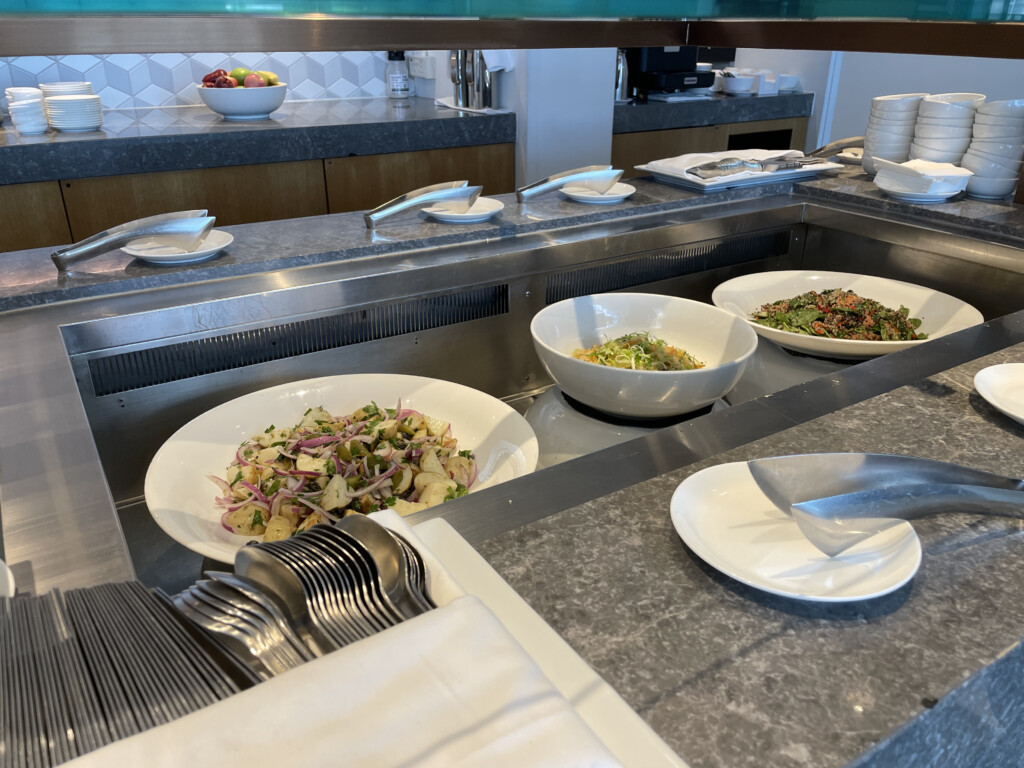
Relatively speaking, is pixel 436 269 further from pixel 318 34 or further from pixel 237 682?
pixel 237 682

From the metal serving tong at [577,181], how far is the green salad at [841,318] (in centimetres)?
35

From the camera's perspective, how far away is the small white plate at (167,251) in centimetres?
98

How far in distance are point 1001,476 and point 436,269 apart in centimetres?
68

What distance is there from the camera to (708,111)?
10.9ft

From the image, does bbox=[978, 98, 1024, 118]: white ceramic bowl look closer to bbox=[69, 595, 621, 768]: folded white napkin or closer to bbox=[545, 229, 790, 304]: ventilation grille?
bbox=[545, 229, 790, 304]: ventilation grille

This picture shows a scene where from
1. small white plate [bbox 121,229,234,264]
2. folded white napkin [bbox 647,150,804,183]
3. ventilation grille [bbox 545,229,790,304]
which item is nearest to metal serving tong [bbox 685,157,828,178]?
folded white napkin [bbox 647,150,804,183]

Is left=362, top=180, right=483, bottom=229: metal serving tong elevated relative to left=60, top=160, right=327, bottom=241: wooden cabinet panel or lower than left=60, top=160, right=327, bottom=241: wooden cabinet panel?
elevated

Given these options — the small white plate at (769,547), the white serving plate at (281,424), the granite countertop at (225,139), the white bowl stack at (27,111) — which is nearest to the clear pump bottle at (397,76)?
the granite countertop at (225,139)

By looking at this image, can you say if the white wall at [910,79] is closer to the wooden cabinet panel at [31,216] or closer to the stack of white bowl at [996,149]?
the stack of white bowl at [996,149]

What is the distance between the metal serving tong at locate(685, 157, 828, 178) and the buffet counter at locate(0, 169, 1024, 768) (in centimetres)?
55

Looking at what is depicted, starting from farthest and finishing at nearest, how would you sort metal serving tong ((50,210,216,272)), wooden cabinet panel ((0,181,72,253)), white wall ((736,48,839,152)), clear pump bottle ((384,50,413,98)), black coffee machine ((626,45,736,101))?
white wall ((736,48,839,152))
clear pump bottle ((384,50,413,98))
black coffee machine ((626,45,736,101))
wooden cabinet panel ((0,181,72,253))
metal serving tong ((50,210,216,272))

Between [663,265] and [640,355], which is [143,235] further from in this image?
[663,265]

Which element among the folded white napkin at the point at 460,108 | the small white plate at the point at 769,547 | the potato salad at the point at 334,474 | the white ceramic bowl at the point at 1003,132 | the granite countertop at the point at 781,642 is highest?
the white ceramic bowl at the point at 1003,132

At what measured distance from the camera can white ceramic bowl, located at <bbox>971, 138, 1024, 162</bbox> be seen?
1.33 m
